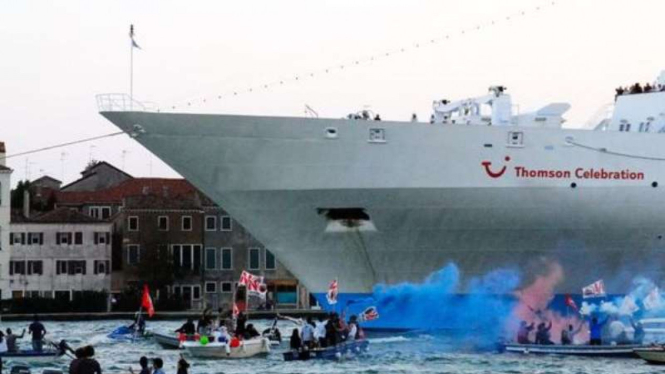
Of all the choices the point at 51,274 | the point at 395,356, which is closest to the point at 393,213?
the point at 395,356

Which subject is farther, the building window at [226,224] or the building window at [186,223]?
the building window at [226,224]

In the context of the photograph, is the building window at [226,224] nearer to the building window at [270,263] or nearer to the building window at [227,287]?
the building window at [270,263]

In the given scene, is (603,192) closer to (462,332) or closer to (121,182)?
(462,332)

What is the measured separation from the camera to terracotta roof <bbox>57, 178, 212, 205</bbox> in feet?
360

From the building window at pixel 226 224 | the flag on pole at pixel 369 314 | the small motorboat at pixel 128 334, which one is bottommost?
the small motorboat at pixel 128 334

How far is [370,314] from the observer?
52.3 m

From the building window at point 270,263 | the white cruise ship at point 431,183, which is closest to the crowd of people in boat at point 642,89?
the white cruise ship at point 431,183

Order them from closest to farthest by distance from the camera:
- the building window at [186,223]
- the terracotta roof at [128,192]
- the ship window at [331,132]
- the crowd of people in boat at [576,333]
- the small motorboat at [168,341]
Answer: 1. the crowd of people in boat at [576,333]
2. the ship window at [331,132]
3. the small motorboat at [168,341]
4. the building window at [186,223]
5. the terracotta roof at [128,192]

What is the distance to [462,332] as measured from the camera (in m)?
53.1

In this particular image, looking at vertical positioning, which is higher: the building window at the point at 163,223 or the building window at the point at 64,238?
the building window at the point at 163,223

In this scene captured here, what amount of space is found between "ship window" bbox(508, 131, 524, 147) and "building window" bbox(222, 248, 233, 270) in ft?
182

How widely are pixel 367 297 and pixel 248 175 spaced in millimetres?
5805

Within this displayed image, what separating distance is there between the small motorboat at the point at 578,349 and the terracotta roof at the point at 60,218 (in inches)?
2358

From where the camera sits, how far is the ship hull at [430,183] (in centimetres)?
5041
